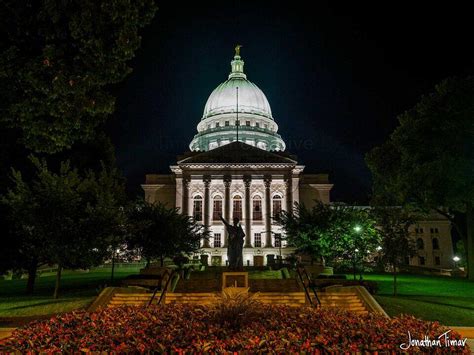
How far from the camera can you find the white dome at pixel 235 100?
89.9 m

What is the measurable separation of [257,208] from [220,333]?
57020 millimetres

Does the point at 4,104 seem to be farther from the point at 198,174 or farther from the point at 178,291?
the point at 198,174

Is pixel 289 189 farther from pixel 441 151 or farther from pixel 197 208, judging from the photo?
pixel 441 151

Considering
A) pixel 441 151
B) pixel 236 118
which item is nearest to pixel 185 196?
pixel 236 118

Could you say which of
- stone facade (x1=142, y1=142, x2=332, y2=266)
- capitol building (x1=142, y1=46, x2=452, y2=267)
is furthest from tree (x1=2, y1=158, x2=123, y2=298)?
stone facade (x1=142, y1=142, x2=332, y2=266)

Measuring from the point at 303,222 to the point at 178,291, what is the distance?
51.8ft

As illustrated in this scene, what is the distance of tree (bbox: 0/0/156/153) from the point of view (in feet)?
44.5

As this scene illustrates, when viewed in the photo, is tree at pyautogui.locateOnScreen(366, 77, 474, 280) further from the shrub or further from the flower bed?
the shrub

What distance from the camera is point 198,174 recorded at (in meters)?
63.5

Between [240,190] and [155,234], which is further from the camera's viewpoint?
[240,190]

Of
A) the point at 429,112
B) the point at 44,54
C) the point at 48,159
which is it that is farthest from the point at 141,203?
the point at 429,112

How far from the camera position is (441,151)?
3156 cm

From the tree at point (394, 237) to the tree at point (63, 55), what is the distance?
15.8m

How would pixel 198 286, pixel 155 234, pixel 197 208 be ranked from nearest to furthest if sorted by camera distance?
pixel 198 286 → pixel 155 234 → pixel 197 208
